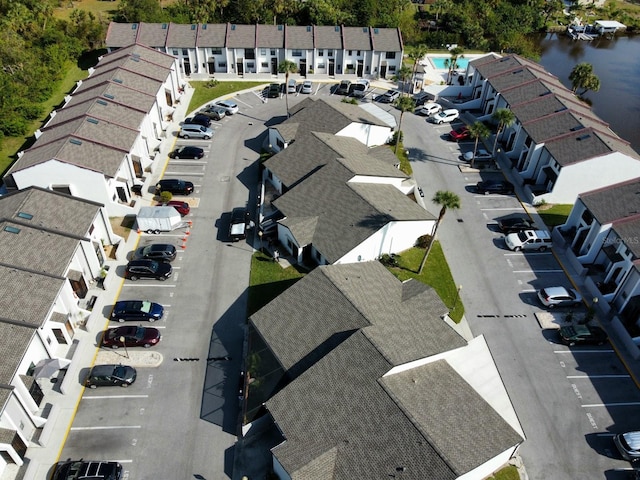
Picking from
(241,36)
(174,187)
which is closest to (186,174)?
(174,187)

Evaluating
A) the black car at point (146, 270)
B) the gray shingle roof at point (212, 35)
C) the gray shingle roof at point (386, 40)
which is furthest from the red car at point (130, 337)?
the gray shingle roof at point (386, 40)

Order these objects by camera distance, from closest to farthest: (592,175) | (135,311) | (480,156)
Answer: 1. (135,311)
2. (592,175)
3. (480,156)

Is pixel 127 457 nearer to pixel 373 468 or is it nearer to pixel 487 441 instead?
pixel 373 468

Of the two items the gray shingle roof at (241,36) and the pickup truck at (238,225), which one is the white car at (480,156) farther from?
the gray shingle roof at (241,36)

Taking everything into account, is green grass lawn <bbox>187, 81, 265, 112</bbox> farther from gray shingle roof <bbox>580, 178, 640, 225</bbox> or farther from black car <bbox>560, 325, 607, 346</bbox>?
black car <bbox>560, 325, 607, 346</bbox>

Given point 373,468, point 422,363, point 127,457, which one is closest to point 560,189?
point 422,363

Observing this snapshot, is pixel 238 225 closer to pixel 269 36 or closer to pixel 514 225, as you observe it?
pixel 514 225
